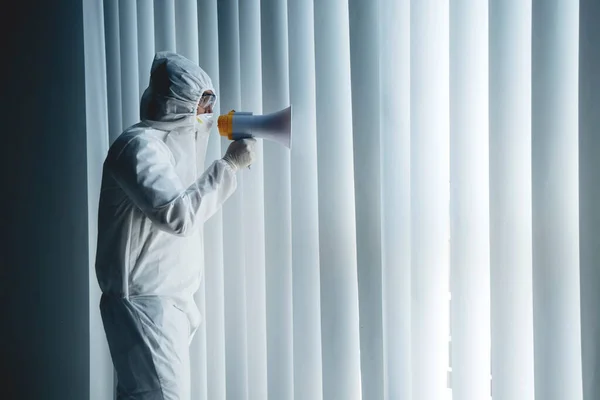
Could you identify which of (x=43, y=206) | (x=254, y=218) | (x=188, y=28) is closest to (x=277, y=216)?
(x=254, y=218)

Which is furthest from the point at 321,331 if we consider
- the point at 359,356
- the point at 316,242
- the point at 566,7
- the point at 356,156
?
the point at 566,7

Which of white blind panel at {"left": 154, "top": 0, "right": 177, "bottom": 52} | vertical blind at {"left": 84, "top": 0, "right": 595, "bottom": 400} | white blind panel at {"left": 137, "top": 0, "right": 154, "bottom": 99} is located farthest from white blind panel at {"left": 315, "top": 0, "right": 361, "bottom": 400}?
white blind panel at {"left": 137, "top": 0, "right": 154, "bottom": 99}

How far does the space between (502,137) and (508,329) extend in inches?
17.0

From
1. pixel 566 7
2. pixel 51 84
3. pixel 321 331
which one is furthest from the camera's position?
pixel 51 84

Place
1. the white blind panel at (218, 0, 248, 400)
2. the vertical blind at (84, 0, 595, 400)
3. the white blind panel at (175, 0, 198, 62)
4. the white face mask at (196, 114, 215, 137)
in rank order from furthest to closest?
1. the white blind panel at (175, 0, 198, 62)
2. the white blind panel at (218, 0, 248, 400)
3. the white face mask at (196, 114, 215, 137)
4. the vertical blind at (84, 0, 595, 400)

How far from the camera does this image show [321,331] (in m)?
1.53

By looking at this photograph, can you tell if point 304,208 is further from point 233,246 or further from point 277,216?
point 233,246

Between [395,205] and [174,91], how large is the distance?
65cm

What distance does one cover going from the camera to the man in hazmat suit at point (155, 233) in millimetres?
1409

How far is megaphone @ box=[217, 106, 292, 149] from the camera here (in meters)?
1.44

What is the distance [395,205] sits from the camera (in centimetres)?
139

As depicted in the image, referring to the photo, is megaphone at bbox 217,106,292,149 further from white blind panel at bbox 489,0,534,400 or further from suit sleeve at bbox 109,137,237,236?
white blind panel at bbox 489,0,534,400

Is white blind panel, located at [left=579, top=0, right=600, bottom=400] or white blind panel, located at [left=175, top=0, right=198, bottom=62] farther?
white blind panel, located at [left=175, top=0, right=198, bottom=62]

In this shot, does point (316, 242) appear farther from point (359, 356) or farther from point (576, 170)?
point (576, 170)
